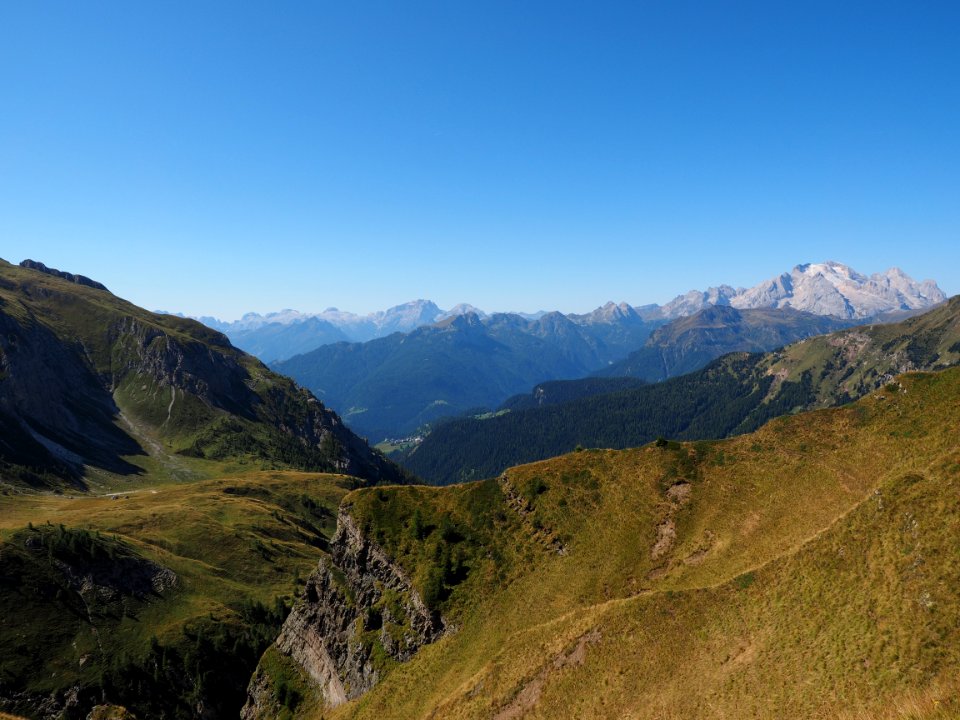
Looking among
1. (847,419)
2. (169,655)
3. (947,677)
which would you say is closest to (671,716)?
(947,677)

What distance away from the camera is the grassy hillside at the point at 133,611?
94562 mm

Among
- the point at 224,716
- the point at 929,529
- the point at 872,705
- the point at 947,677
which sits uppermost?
the point at 929,529

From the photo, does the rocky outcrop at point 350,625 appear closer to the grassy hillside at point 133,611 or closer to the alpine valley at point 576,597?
the alpine valley at point 576,597

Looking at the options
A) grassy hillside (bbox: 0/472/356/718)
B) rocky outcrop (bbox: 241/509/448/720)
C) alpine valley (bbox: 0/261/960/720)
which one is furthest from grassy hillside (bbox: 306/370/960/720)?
grassy hillside (bbox: 0/472/356/718)

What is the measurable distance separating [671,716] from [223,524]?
154 meters

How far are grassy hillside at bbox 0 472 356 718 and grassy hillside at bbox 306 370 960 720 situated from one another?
4395cm

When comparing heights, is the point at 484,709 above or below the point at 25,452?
below

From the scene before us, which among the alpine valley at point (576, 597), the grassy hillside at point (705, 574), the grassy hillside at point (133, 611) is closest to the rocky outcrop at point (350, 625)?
the alpine valley at point (576, 597)

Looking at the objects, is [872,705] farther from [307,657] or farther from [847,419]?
[307,657]

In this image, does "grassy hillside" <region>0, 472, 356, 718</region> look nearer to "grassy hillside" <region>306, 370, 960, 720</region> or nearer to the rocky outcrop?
the rocky outcrop

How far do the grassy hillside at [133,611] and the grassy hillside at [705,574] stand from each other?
43952 mm

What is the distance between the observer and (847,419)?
80.6 m

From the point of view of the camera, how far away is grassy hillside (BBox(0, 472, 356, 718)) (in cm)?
9456

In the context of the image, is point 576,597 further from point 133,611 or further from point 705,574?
point 133,611
